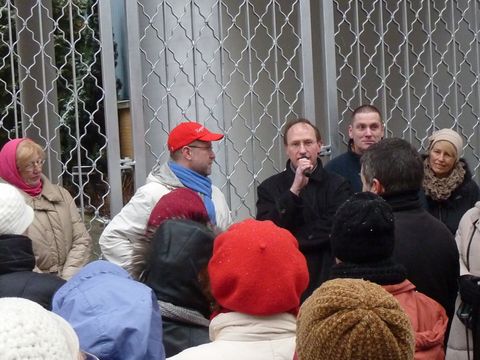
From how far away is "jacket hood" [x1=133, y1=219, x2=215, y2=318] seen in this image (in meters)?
2.39

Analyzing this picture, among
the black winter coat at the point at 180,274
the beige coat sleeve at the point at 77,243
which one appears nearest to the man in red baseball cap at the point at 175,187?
the beige coat sleeve at the point at 77,243

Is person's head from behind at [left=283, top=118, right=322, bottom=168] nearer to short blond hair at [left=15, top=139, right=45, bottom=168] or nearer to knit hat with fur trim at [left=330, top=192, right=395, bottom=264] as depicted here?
short blond hair at [left=15, top=139, right=45, bottom=168]

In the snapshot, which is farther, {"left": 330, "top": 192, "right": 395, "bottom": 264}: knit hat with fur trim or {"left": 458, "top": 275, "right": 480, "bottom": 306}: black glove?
{"left": 458, "top": 275, "right": 480, "bottom": 306}: black glove

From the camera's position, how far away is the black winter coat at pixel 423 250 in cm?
284

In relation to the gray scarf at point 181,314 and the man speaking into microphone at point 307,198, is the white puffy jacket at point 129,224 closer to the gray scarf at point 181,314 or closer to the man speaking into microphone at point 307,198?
the man speaking into microphone at point 307,198

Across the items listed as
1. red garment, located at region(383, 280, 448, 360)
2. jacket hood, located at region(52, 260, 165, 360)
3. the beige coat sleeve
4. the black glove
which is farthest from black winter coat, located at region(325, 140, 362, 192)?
jacket hood, located at region(52, 260, 165, 360)

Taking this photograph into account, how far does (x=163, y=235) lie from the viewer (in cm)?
242

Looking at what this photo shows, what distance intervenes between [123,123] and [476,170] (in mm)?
2543

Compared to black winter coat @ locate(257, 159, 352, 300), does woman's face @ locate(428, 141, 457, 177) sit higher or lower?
higher

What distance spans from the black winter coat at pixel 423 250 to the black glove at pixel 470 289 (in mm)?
185

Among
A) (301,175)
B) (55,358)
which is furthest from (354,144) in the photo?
(55,358)

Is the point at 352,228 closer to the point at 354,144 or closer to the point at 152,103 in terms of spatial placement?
the point at 354,144

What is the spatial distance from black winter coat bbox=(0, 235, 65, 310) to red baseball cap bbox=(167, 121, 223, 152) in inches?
60.6

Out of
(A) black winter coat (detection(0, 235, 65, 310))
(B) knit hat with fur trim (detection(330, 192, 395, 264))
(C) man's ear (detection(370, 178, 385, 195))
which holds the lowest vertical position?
(A) black winter coat (detection(0, 235, 65, 310))
